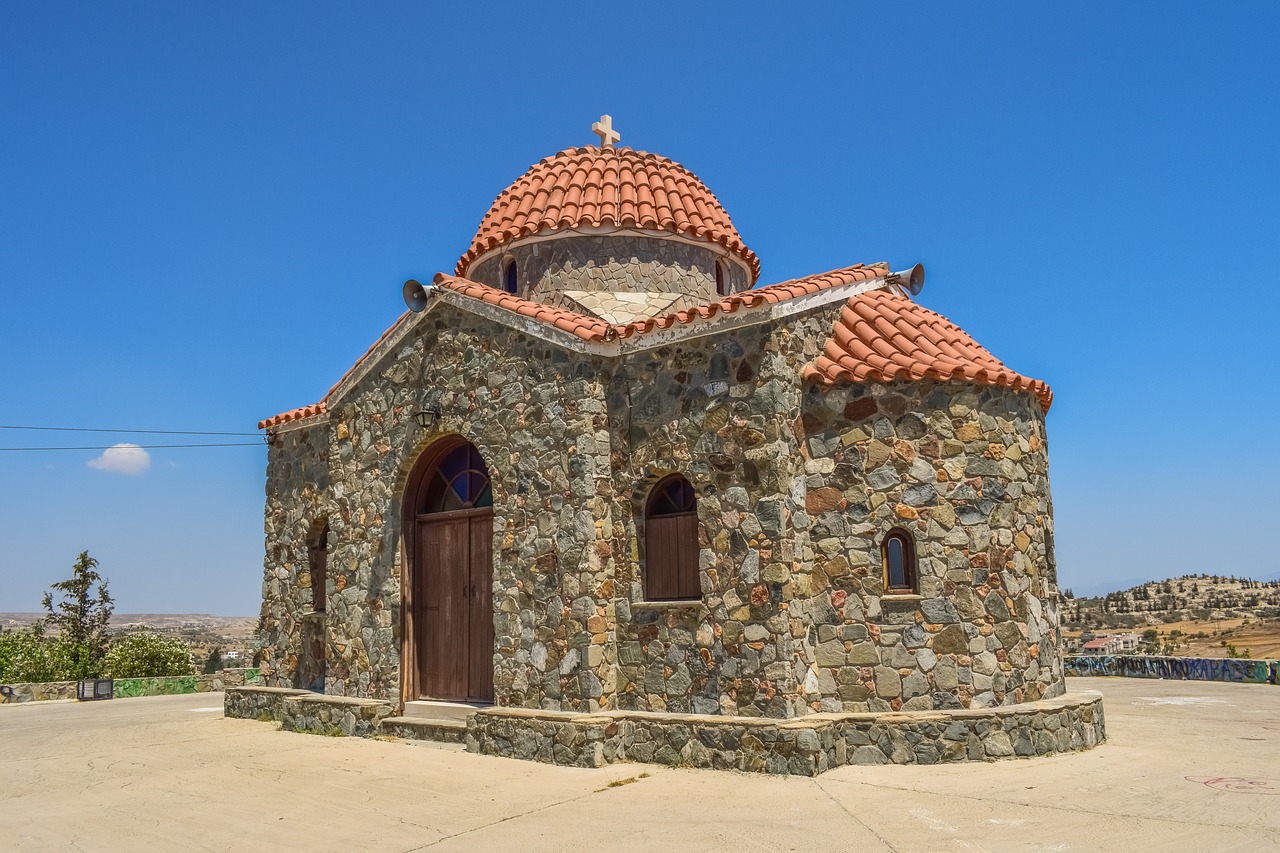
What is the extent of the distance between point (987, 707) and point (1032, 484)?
Result: 7.86ft

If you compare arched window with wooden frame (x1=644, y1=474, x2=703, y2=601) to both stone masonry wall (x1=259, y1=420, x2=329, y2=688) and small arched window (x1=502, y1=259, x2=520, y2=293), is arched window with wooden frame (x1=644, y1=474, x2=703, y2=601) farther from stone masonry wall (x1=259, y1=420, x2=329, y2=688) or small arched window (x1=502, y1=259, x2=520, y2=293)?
stone masonry wall (x1=259, y1=420, x2=329, y2=688)

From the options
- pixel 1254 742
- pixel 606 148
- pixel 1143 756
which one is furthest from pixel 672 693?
pixel 606 148

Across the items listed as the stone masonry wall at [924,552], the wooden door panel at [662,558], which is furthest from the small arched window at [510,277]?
the stone masonry wall at [924,552]

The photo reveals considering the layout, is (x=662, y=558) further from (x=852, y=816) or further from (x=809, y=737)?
(x=852, y=816)

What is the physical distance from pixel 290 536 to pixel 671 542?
22.7ft

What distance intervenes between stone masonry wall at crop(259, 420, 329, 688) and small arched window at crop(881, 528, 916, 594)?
26.1 ft

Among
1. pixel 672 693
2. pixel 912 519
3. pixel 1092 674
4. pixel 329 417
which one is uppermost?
pixel 329 417

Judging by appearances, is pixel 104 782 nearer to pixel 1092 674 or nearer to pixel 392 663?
pixel 392 663

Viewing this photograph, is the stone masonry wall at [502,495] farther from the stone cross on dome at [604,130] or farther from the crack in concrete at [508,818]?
the stone cross on dome at [604,130]

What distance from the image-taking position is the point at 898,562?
9805 millimetres

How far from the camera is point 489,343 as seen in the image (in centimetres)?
1133

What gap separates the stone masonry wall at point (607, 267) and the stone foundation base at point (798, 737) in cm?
596

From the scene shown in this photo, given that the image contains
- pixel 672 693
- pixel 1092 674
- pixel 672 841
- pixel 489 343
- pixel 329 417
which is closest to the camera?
pixel 672 841

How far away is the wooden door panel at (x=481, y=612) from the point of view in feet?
37.0
